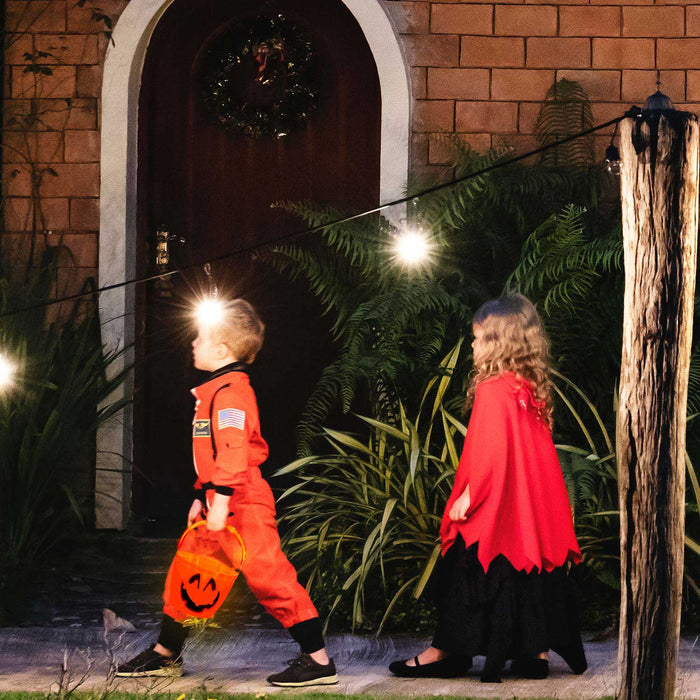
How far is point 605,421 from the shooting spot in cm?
477

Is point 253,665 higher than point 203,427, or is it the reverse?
point 203,427

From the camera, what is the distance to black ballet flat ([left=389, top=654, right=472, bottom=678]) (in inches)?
143

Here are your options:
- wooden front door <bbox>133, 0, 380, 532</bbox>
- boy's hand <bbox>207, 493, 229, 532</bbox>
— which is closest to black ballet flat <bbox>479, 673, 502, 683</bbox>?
boy's hand <bbox>207, 493, 229, 532</bbox>

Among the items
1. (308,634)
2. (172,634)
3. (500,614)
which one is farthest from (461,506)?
(172,634)

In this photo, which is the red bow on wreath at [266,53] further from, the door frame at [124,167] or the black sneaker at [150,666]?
the black sneaker at [150,666]

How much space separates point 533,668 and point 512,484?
0.67 meters

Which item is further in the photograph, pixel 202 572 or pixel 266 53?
pixel 266 53

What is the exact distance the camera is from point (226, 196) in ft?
Answer: 18.5

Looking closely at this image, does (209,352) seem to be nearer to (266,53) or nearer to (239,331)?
(239,331)

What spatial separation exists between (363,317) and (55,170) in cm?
205

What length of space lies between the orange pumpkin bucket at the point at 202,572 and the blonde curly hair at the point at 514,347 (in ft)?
3.38

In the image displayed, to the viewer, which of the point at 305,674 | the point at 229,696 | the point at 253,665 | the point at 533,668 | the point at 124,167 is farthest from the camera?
the point at 124,167

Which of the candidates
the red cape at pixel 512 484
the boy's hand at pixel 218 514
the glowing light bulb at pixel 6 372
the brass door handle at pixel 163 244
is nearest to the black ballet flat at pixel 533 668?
the red cape at pixel 512 484

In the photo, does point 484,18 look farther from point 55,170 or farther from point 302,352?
point 55,170
